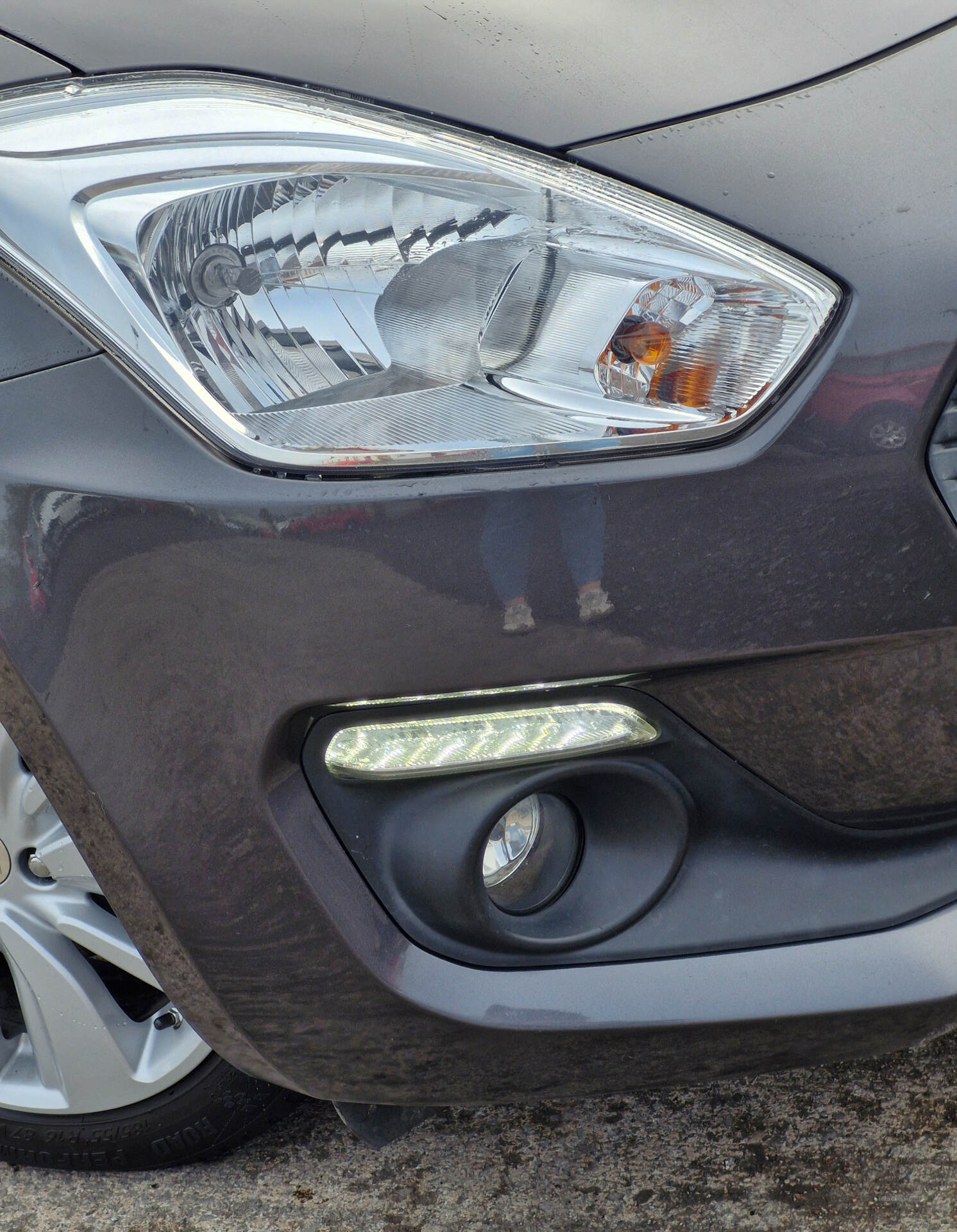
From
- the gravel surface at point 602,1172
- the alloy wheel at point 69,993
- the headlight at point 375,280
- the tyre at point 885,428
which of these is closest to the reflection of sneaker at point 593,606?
the headlight at point 375,280

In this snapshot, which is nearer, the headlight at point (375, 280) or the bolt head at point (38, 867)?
the headlight at point (375, 280)

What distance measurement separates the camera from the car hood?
3.29 ft

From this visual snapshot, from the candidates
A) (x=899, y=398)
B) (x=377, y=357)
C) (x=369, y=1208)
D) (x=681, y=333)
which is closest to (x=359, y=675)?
(x=377, y=357)

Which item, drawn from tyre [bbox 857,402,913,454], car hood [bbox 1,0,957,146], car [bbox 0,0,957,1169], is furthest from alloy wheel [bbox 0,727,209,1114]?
tyre [bbox 857,402,913,454]

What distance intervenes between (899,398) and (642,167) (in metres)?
0.30

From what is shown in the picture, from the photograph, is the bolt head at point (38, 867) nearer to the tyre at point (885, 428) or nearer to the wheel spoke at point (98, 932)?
the wheel spoke at point (98, 932)

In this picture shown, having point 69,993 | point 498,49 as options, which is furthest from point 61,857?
point 498,49

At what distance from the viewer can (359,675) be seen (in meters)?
1.03

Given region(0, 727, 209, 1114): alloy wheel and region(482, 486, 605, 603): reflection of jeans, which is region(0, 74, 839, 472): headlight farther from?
region(0, 727, 209, 1114): alloy wheel

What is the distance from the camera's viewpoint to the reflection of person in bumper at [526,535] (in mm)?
999

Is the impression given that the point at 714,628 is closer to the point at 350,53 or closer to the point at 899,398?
the point at 899,398

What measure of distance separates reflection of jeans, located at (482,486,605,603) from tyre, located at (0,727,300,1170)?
754mm

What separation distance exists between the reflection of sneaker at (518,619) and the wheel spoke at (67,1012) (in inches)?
35.7

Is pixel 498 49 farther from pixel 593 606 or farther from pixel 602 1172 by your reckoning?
pixel 602 1172
